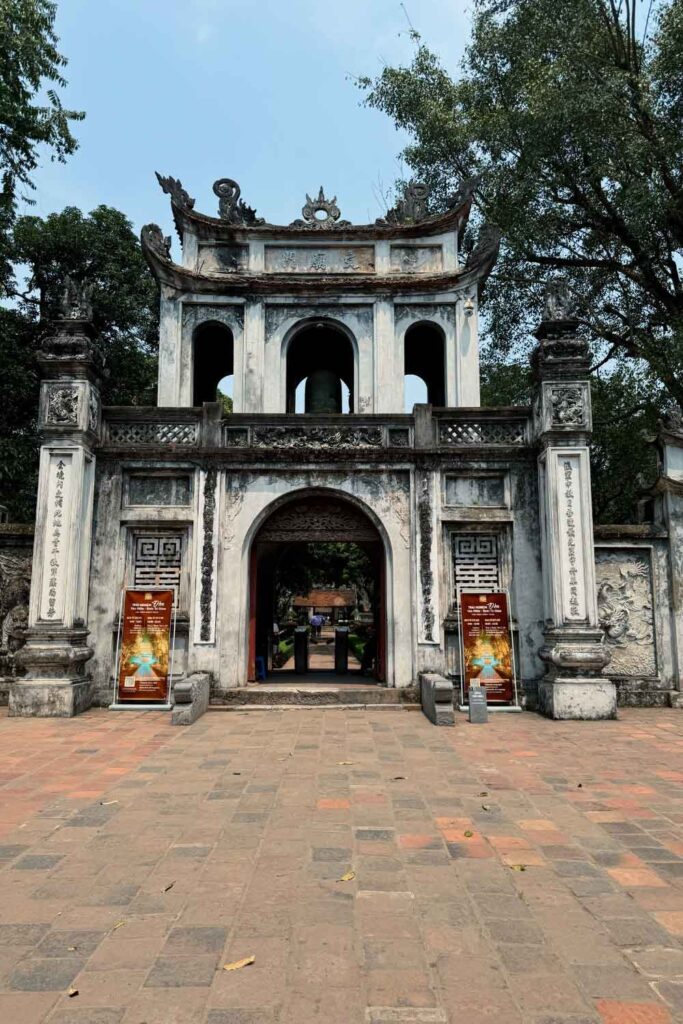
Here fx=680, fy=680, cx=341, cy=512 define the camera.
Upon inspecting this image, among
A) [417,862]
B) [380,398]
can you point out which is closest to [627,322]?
[380,398]

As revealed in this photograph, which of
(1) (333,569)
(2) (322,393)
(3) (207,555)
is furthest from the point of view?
(1) (333,569)

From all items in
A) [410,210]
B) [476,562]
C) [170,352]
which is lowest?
[476,562]

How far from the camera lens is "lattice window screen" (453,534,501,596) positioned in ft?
32.9

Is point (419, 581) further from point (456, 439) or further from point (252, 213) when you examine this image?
point (252, 213)

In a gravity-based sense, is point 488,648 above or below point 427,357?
below

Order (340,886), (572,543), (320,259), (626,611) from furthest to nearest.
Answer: (320,259) → (626,611) → (572,543) → (340,886)

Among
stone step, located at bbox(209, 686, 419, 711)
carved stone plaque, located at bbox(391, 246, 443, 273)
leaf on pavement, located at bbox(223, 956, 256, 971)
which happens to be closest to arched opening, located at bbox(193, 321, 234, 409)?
carved stone plaque, located at bbox(391, 246, 443, 273)

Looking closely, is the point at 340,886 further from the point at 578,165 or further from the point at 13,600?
the point at 578,165

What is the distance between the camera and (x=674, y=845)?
4.20 meters

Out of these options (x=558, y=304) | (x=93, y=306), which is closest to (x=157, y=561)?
(x=558, y=304)

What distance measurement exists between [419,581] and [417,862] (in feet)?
19.8

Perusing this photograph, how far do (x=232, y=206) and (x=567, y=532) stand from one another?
847cm

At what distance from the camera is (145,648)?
9625mm

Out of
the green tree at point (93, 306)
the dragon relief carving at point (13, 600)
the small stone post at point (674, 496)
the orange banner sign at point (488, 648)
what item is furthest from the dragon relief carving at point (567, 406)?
the green tree at point (93, 306)
